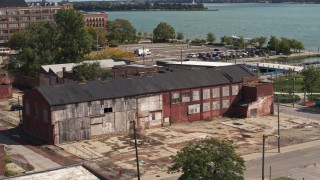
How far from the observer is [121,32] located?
437 feet

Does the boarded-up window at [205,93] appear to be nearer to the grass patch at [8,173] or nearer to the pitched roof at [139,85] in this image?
the pitched roof at [139,85]

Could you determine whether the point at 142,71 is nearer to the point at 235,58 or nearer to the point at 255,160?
the point at 255,160

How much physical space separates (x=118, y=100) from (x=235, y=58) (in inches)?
2348

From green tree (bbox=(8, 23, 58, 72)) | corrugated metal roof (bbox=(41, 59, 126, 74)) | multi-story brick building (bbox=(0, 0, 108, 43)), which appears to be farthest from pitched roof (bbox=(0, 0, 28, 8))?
corrugated metal roof (bbox=(41, 59, 126, 74))

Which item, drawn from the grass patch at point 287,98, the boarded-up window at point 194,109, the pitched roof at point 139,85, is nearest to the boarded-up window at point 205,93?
the pitched roof at point 139,85

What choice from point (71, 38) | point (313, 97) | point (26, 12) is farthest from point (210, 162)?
point (26, 12)

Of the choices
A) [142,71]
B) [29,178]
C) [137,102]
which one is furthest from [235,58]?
[29,178]

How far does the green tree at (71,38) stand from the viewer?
75750mm

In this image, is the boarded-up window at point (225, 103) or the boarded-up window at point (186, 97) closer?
the boarded-up window at point (186, 97)

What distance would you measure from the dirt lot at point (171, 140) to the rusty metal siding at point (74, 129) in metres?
0.67

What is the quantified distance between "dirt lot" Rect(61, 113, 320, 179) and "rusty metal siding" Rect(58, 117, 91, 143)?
0.67m

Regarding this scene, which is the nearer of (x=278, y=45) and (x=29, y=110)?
(x=29, y=110)

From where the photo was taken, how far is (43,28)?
Result: 247ft

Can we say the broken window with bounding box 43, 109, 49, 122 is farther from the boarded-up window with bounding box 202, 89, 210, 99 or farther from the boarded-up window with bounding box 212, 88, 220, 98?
the boarded-up window with bounding box 212, 88, 220, 98
